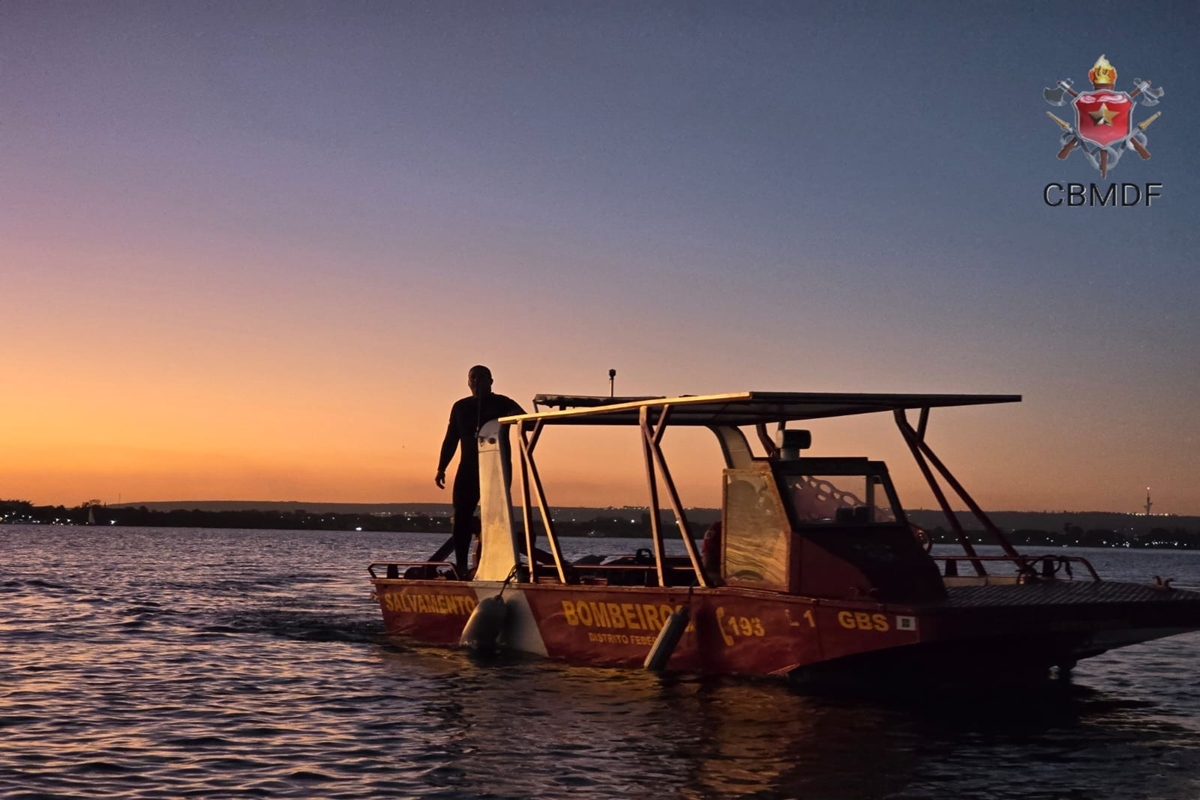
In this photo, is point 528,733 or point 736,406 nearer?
point 528,733

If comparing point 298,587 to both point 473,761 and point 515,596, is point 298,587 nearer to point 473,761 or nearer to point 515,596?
point 515,596

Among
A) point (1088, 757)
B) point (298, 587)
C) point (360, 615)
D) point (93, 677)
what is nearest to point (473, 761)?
point (1088, 757)

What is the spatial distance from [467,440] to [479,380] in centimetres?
87

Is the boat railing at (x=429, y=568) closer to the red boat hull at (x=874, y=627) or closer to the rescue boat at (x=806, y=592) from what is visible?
the rescue boat at (x=806, y=592)

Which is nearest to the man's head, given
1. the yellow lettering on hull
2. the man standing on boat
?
the man standing on boat

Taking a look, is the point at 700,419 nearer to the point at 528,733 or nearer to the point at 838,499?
the point at 838,499

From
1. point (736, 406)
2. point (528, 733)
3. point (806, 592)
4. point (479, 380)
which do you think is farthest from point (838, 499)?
point (479, 380)

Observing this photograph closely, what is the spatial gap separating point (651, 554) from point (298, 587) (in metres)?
25.4

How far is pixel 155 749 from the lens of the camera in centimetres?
1129

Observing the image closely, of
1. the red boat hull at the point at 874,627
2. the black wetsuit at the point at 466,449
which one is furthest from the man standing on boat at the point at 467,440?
the red boat hull at the point at 874,627

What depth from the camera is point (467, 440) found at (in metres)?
19.0

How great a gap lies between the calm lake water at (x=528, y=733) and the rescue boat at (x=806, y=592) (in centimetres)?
43

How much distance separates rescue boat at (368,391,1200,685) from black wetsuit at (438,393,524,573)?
71.1 inches

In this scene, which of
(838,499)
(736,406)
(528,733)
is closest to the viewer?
(528,733)
